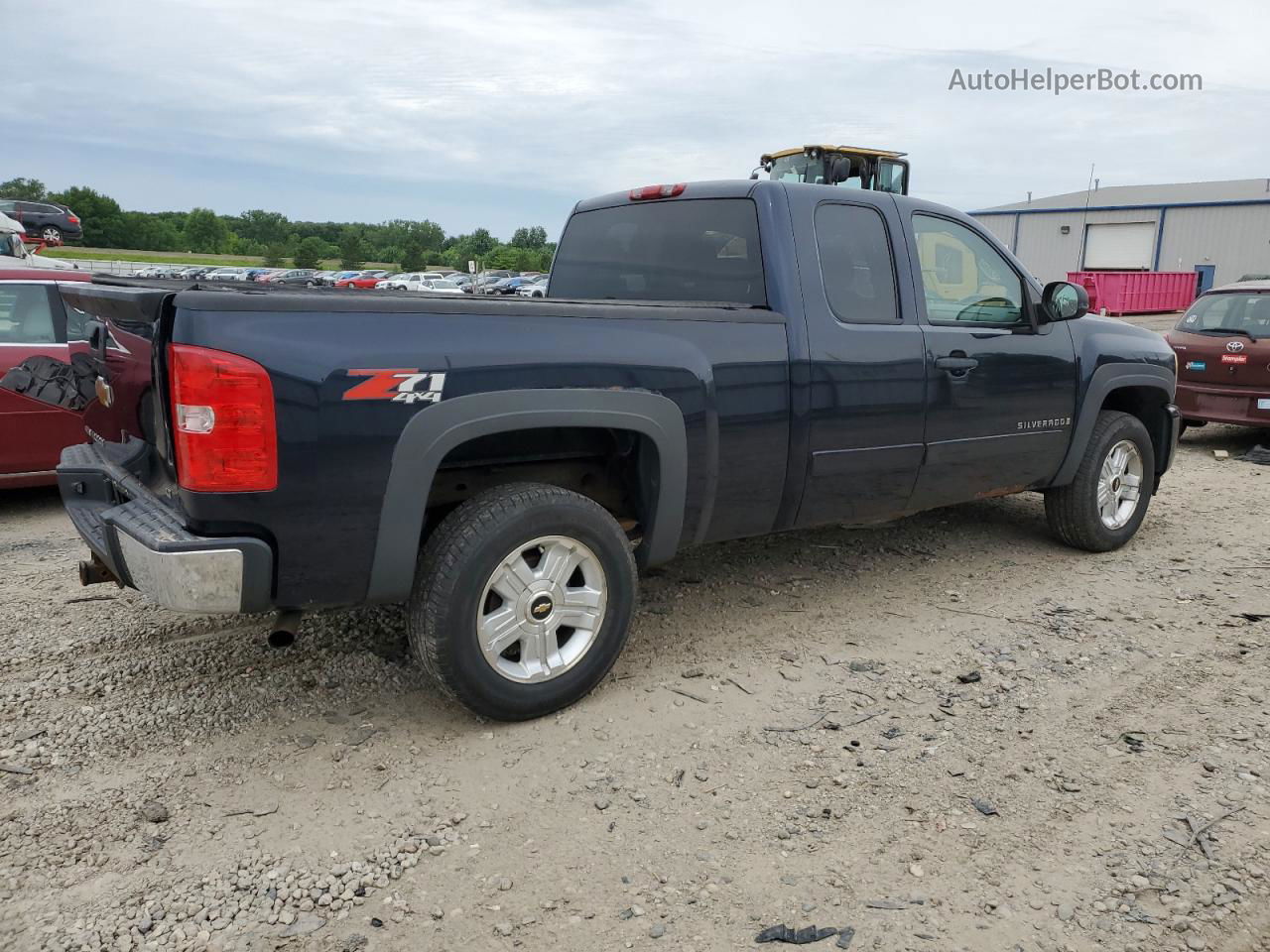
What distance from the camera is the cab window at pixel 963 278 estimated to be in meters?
4.62

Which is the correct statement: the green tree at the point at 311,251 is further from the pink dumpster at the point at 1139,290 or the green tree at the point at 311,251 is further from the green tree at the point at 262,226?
the pink dumpster at the point at 1139,290

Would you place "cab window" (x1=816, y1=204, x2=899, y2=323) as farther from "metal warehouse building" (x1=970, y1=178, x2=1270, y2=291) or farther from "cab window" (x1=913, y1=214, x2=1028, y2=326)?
"metal warehouse building" (x1=970, y1=178, x2=1270, y2=291)

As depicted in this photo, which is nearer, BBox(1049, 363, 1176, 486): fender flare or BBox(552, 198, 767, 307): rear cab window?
BBox(552, 198, 767, 307): rear cab window

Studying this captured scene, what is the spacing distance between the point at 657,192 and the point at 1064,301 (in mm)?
2138

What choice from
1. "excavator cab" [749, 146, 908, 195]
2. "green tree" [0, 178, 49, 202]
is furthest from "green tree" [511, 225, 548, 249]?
"excavator cab" [749, 146, 908, 195]

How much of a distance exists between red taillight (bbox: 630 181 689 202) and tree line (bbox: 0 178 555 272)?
72.9m

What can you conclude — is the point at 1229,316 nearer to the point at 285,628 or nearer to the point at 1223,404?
the point at 1223,404

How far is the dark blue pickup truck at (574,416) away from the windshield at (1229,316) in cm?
481

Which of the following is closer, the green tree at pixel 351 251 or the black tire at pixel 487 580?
the black tire at pixel 487 580

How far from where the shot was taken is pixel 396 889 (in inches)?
103

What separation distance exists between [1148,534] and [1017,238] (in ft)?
157

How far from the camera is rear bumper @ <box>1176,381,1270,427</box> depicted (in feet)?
28.7

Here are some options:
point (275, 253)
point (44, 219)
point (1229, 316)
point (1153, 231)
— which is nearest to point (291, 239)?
point (275, 253)

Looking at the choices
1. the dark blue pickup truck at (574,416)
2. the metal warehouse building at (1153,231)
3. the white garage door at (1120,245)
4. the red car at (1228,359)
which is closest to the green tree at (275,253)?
the metal warehouse building at (1153,231)
